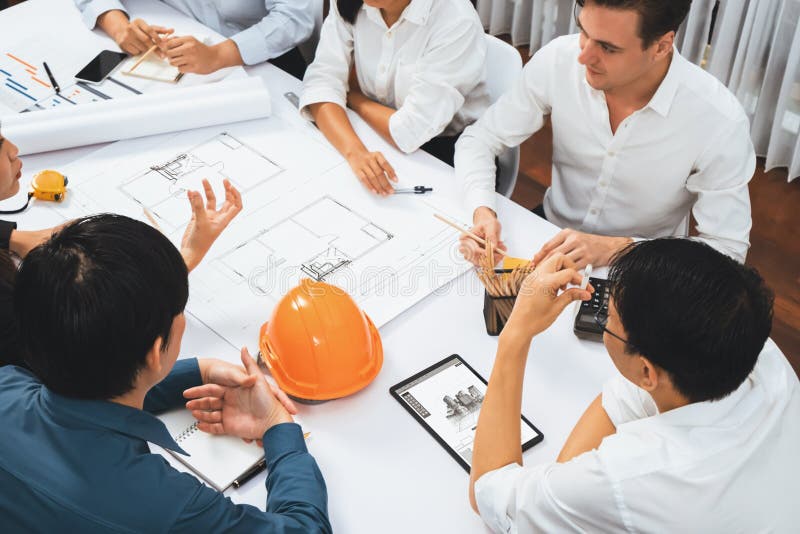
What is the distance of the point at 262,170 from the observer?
180 cm

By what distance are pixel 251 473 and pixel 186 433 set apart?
14 cm

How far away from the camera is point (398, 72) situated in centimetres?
200

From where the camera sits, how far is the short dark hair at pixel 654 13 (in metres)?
1.47

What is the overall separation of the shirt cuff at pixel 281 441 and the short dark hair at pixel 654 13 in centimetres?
98

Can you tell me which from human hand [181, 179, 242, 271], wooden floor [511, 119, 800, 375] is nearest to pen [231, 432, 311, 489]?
human hand [181, 179, 242, 271]

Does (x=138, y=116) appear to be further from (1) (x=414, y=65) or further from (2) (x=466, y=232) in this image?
(2) (x=466, y=232)

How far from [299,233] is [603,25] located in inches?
29.1

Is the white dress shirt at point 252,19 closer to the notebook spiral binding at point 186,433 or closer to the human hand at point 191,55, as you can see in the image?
the human hand at point 191,55

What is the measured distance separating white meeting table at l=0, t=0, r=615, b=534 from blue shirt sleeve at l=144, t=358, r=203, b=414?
0.10m

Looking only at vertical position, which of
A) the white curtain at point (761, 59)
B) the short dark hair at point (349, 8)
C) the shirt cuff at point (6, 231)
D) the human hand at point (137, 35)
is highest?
the short dark hair at point (349, 8)

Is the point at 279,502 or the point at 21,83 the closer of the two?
the point at 279,502

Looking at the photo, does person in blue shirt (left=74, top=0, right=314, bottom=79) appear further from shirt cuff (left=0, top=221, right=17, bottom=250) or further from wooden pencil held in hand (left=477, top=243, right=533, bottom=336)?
wooden pencil held in hand (left=477, top=243, right=533, bottom=336)

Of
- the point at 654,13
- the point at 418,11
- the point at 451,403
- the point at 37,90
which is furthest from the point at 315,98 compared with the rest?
the point at 451,403

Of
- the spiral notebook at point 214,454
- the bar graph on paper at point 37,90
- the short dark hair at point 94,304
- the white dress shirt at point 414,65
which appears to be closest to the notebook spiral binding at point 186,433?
the spiral notebook at point 214,454
